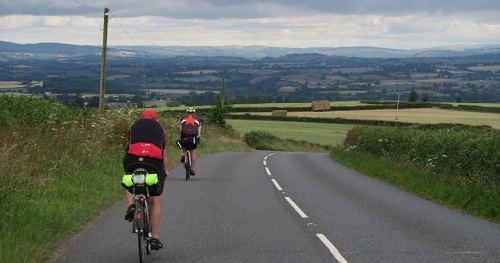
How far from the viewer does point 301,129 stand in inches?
3017

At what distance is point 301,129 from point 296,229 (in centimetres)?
6600

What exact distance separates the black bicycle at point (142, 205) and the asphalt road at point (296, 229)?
362 mm

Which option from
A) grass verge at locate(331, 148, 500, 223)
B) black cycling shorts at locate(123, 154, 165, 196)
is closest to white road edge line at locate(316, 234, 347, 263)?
black cycling shorts at locate(123, 154, 165, 196)

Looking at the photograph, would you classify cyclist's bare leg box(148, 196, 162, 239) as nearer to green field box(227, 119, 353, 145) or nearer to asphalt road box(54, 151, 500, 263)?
asphalt road box(54, 151, 500, 263)

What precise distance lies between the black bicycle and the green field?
53336 mm

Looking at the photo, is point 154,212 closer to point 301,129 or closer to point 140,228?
point 140,228

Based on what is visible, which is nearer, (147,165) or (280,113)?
(147,165)

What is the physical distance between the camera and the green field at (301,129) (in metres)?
65.9

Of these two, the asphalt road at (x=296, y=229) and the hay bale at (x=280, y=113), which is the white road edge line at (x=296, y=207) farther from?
the hay bale at (x=280, y=113)

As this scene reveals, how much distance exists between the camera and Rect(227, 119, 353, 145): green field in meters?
65.9

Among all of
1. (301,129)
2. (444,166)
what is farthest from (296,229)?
(301,129)

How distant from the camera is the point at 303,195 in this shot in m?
16.1

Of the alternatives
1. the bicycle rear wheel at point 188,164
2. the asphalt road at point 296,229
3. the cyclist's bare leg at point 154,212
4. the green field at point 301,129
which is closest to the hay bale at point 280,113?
the green field at point 301,129

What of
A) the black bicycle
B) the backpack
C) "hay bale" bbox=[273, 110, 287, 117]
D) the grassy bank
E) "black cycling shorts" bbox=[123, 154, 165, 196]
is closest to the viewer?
the black bicycle
